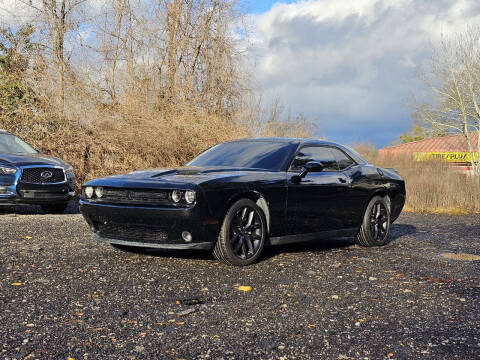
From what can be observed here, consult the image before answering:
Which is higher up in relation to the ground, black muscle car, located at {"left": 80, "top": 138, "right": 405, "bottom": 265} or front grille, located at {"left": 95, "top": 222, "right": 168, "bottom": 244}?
black muscle car, located at {"left": 80, "top": 138, "right": 405, "bottom": 265}

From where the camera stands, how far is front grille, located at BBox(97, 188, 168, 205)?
622 centimetres

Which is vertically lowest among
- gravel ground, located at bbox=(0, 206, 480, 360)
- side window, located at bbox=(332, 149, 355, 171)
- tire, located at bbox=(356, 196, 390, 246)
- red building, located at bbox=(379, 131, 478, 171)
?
gravel ground, located at bbox=(0, 206, 480, 360)

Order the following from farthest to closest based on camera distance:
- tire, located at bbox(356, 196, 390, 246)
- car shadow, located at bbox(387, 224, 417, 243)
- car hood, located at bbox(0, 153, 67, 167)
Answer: car hood, located at bbox(0, 153, 67, 167)
car shadow, located at bbox(387, 224, 417, 243)
tire, located at bbox(356, 196, 390, 246)

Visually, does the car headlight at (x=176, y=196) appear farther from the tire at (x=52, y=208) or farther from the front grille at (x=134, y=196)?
the tire at (x=52, y=208)

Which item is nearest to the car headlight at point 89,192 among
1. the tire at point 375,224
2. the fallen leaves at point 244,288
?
the fallen leaves at point 244,288

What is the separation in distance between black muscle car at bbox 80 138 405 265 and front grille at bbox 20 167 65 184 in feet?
16.9

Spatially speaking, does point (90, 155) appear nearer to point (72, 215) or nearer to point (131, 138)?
point (131, 138)

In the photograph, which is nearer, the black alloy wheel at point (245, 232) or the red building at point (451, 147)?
the black alloy wheel at point (245, 232)

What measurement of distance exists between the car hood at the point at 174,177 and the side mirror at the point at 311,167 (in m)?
0.57

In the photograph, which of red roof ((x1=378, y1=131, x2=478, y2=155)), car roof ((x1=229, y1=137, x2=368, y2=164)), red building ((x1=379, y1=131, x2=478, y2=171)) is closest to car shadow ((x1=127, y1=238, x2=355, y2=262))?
car roof ((x1=229, y1=137, x2=368, y2=164))

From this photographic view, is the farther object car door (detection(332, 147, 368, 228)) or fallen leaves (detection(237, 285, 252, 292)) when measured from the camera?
car door (detection(332, 147, 368, 228))

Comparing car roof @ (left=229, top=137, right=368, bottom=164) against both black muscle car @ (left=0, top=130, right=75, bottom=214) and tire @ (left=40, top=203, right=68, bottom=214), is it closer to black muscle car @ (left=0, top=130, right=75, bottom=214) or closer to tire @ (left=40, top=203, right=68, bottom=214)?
black muscle car @ (left=0, top=130, right=75, bottom=214)

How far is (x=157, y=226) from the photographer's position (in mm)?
6219

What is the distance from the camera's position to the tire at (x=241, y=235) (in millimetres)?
6312
